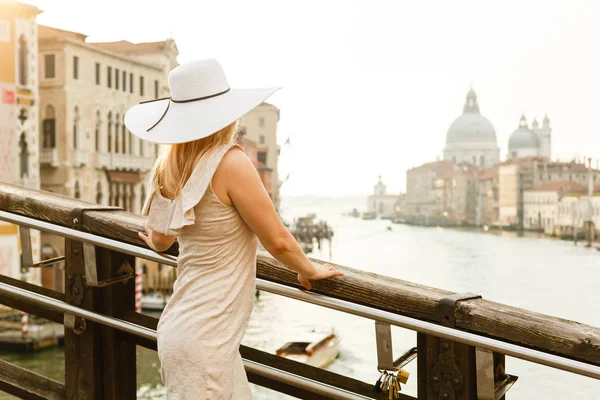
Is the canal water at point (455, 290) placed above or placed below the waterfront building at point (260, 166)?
below

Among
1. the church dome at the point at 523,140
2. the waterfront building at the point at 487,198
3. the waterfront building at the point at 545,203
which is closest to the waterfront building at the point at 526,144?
the church dome at the point at 523,140

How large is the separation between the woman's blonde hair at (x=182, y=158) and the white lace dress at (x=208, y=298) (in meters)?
0.02

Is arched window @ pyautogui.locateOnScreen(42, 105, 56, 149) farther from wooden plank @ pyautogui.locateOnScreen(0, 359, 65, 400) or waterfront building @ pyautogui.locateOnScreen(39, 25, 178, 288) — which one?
wooden plank @ pyautogui.locateOnScreen(0, 359, 65, 400)

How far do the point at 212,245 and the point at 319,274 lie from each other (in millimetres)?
144

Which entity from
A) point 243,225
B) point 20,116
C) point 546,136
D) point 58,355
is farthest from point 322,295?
point 546,136

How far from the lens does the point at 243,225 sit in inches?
42.6

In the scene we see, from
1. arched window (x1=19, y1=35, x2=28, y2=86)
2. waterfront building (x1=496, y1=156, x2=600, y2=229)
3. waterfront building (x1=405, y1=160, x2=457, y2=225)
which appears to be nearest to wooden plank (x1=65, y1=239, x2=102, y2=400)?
arched window (x1=19, y1=35, x2=28, y2=86)

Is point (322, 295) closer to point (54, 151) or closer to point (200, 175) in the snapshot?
point (200, 175)

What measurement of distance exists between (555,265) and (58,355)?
2852 cm

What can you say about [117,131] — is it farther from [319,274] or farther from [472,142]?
[472,142]

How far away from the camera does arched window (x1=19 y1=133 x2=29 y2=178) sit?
46.9ft

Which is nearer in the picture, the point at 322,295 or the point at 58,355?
the point at 322,295

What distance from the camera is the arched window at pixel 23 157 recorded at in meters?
14.3

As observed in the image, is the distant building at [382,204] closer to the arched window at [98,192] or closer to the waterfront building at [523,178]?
the waterfront building at [523,178]
